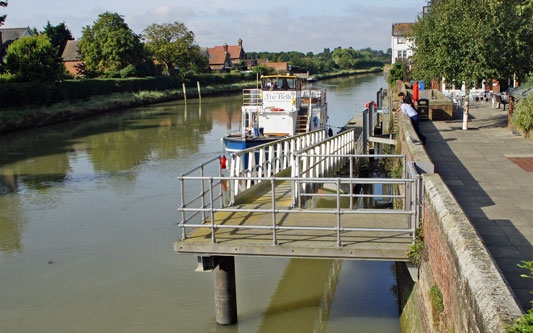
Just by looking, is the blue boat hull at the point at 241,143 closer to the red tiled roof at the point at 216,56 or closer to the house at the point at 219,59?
the house at the point at 219,59

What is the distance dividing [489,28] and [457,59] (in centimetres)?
125

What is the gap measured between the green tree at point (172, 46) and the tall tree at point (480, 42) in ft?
217

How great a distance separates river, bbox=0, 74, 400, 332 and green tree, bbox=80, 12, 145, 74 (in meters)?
46.0

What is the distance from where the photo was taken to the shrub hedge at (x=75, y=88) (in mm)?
40156

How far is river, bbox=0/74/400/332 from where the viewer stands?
33.4 ft

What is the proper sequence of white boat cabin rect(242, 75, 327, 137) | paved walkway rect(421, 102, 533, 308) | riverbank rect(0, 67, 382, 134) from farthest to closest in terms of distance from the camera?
riverbank rect(0, 67, 382, 134), white boat cabin rect(242, 75, 327, 137), paved walkway rect(421, 102, 533, 308)

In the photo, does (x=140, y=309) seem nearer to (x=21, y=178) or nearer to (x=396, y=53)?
(x=21, y=178)

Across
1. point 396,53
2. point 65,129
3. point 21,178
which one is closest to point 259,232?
point 21,178

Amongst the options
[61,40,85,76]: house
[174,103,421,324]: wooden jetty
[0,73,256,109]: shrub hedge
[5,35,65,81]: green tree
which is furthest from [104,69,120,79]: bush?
[174,103,421,324]: wooden jetty

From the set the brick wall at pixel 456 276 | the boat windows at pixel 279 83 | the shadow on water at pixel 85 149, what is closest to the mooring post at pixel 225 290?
the brick wall at pixel 456 276

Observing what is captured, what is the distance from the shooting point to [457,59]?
16625 mm

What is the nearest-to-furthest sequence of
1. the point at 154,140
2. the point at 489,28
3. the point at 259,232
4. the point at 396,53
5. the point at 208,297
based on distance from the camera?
1. the point at 259,232
2. the point at 208,297
3. the point at 489,28
4. the point at 154,140
5. the point at 396,53

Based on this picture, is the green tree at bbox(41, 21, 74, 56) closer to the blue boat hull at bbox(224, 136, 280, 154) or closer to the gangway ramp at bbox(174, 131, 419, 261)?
the blue boat hull at bbox(224, 136, 280, 154)

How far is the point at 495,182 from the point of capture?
1049cm
